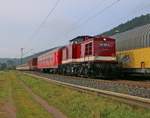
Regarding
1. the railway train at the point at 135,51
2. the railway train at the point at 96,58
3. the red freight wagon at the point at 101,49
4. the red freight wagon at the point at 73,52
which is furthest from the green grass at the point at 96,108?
the red freight wagon at the point at 73,52

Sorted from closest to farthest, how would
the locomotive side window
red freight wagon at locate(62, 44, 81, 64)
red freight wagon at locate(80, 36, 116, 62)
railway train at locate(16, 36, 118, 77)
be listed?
railway train at locate(16, 36, 118, 77) → red freight wagon at locate(80, 36, 116, 62) → the locomotive side window → red freight wagon at locate(62, 44, 81, 64)

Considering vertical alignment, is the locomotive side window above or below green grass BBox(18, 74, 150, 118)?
above

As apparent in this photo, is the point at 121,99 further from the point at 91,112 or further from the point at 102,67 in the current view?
the point at 102,67

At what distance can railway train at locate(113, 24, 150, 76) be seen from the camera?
27844 mm

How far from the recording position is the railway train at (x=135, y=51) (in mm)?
27844

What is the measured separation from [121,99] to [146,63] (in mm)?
13716

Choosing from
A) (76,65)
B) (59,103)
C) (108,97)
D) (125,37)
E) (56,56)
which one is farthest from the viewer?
(56,56)

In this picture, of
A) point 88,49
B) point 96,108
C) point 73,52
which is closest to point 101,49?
point 88,49

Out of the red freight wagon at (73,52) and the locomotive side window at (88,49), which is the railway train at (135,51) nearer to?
the locomotive side window at (88,49)

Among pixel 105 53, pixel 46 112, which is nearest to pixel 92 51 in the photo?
pixel 105 53

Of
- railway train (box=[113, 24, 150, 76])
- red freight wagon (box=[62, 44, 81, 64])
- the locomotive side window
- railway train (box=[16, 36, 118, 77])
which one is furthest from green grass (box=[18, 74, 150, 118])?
red freight wagon (box=[62, 44, 81, 64])

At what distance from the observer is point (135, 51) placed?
30.1 m

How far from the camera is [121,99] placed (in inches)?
556

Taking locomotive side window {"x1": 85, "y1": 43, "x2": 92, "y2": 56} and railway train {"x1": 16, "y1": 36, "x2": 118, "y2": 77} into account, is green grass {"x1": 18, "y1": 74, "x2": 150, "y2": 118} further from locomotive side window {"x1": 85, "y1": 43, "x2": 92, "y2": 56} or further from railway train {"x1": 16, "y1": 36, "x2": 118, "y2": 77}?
locomotive side window {"x1": 85, "y1": 43, "x2": 92, "y2": 56}
